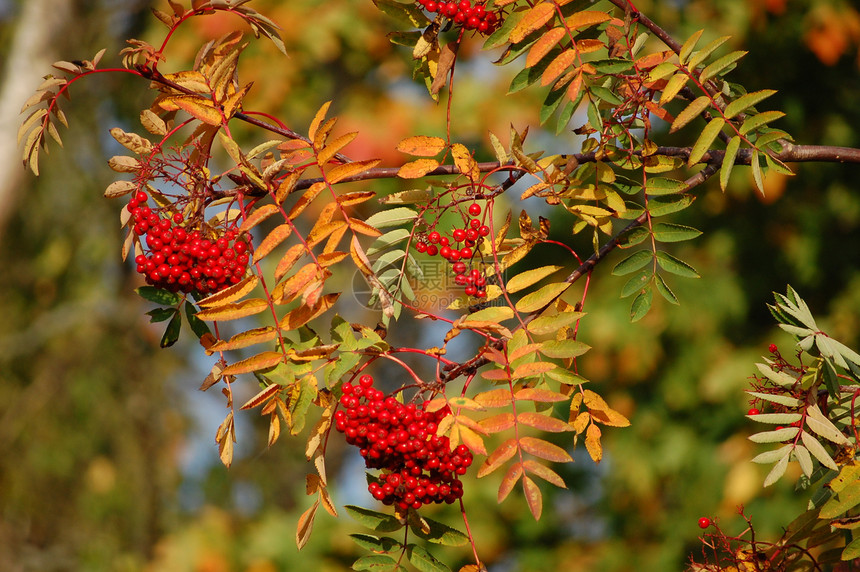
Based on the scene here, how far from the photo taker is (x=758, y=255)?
178 inches

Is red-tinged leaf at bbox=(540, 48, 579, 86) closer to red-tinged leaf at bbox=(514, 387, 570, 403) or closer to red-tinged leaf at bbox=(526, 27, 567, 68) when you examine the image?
red-tinged leaf at bbox=(526, 27, 567, 68)

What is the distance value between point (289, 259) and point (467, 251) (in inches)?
13.1

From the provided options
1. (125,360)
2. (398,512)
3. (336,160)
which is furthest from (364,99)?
(398,512)

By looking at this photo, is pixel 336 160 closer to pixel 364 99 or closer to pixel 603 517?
pixel 603 517

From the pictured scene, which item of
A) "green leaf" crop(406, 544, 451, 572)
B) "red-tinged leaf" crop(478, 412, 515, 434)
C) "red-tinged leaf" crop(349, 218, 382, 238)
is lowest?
"green leaf" crop(406, 544, 451, 572)

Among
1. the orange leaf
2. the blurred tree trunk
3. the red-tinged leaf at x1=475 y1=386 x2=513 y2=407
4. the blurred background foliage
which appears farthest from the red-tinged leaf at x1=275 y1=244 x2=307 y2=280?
the blurred tree trunk

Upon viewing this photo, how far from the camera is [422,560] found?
4.25ft

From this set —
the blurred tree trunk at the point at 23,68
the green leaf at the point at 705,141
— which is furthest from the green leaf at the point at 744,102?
the blurred tree trunk at the point at 23,68

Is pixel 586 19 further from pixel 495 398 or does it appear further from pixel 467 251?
pixel 495 398

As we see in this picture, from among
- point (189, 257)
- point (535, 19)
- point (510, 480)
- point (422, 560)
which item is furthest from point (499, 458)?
point (535, 19)

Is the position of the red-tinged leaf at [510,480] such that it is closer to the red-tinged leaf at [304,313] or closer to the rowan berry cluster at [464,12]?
the red-tinged leaf at [304,313]

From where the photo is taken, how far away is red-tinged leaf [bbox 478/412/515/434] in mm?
1174

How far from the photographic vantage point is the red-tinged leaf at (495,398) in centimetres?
116

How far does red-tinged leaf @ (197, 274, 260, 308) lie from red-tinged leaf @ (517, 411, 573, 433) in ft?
1.52
